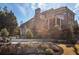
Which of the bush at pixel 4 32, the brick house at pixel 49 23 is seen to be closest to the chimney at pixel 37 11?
the brick house at pixel 49 23

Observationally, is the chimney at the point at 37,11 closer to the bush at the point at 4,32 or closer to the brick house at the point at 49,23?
the brick house at the point at 49,23

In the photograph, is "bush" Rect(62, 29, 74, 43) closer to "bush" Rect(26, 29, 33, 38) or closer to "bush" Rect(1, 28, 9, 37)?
"bush" Rect(26, 29, 33, 38)

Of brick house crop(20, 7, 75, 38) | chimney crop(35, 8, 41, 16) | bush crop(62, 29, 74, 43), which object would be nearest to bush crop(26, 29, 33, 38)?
brick house crop(20, 7, 75, 38)

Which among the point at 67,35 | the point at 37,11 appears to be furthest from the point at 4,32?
the point at 67,35

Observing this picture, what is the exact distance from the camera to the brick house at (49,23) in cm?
155

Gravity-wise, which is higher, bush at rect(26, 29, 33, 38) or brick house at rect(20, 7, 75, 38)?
brick house at rect(20, 7, 75, 38)

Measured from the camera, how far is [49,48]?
155 cm

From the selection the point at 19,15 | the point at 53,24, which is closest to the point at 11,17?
the point at 19,15

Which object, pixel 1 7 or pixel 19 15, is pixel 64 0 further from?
pixel 1 7

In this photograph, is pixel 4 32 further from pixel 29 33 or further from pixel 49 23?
pixel 49 23

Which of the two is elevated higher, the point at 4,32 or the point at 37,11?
the point at 37,11

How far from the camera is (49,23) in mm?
1558

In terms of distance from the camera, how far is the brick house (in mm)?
1553

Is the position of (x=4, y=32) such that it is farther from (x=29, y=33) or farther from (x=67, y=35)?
(x=67, y=35)
